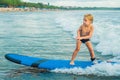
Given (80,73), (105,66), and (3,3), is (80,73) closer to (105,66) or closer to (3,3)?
(105,66)

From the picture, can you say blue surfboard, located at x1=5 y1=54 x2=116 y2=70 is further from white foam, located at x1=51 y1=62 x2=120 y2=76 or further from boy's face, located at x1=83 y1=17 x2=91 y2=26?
boy's face, located at x1=83 y1=17 x2=91 y2=26

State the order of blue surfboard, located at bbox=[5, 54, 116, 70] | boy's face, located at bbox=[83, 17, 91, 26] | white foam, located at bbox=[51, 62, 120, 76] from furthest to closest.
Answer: blue surfboard, located at bbox=[5, 54, 116, 70] → white foam, located at bbox=[51, 62, 120, 76] → boy's face, located at bbox=[83, 17, 91, 26]

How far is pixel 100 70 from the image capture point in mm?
10992

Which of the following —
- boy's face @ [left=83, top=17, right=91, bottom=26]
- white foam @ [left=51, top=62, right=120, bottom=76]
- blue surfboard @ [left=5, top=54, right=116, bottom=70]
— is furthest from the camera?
blue surfboard @ [left=5, top=54, right=116, bottom=70]

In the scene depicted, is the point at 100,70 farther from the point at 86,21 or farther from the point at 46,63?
the point at 46,63

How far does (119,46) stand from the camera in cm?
1728

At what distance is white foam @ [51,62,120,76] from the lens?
35.6 ft

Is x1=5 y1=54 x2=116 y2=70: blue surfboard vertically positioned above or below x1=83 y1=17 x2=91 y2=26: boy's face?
below

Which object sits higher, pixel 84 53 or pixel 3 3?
pixel 84 53

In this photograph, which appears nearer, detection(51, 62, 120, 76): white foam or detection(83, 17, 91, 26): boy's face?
detection(83, 17, 91, 26): boy's face

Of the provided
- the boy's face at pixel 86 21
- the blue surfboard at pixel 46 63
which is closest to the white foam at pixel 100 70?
the blue surfboard at pixel 46 63

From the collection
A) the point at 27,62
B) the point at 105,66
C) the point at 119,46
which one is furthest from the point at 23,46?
the point at 105,66

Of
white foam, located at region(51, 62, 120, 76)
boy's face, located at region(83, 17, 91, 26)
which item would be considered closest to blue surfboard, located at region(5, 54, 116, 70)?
white foam, located at region(51, 62, 120, 76)

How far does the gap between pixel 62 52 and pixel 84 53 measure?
94cm
